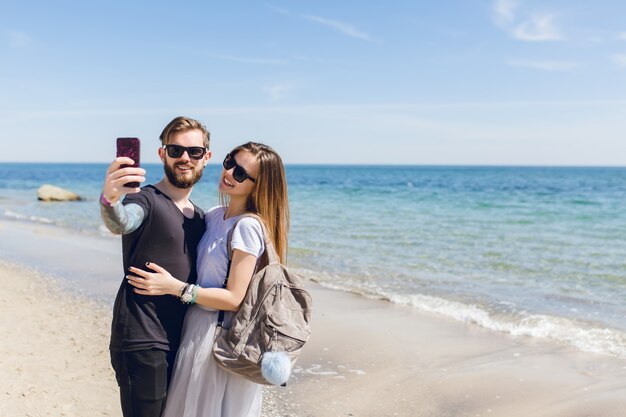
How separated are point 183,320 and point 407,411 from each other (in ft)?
10.0

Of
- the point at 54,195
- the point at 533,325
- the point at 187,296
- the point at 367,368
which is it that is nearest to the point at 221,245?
the point at 187,296

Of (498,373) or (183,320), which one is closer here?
(183,320)

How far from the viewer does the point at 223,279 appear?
2.93 m

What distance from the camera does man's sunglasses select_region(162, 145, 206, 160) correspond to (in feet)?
10.0

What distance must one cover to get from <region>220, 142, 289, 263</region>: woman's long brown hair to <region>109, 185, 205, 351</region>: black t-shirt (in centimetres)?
42

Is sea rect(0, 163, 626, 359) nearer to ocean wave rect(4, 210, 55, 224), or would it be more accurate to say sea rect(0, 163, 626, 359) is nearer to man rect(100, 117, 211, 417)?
ocean wave rect(4, 210, 55, 224)

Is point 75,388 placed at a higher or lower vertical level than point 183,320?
lower

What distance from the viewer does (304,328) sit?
2.87 metres

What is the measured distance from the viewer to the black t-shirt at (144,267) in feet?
9.46

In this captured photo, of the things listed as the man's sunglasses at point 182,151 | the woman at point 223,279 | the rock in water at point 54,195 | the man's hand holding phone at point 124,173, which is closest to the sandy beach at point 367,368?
the woman at point 223,279

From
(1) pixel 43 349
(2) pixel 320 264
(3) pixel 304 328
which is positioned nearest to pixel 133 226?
(3) pixel 304 328

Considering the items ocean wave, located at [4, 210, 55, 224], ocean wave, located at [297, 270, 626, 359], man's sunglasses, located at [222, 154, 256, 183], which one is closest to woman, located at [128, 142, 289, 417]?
man's sunglasses, located at [222, 154, 256, 183]

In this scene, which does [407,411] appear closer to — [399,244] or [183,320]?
[183,320]

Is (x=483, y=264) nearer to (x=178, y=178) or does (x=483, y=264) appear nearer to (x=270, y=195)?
(x=270, y=195)
